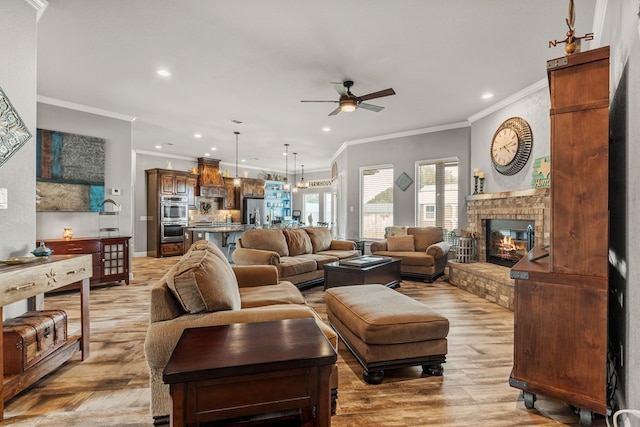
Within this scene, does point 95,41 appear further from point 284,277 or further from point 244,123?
point 284,277

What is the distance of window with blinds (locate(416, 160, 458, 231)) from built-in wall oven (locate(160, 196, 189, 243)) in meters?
6.14

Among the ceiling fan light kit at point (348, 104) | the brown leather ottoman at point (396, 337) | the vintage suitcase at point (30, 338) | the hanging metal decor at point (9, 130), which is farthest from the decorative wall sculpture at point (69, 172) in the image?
the brown leather ottoman at point (396, 337)

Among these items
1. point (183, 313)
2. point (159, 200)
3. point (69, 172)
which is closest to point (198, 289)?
point (183, 313)

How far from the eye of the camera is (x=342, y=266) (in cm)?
404

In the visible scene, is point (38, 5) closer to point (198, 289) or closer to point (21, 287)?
point (21, 287)

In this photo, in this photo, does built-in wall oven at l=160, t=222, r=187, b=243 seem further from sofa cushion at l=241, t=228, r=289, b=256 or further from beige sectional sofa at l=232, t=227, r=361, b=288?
sofa cushion at l=241, t=228, r=289, b=256

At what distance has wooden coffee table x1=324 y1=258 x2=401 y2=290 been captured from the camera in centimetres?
385

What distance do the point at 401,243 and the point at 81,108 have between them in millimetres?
5778

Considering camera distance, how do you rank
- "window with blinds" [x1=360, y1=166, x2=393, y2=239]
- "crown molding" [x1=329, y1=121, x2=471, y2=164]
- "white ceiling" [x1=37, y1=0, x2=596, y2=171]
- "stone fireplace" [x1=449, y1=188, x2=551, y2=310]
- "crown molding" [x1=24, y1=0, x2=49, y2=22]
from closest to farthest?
1. "crown molding" [x1=24, y1=0, x2=49, y2=22]
2. "white ceiling" [x1=37, y1=0, x2=596, y2=171]
3. "stone fireplace" [x1=449, y1=188, x2=551, y2=310]
4. "crown molding" [x1=329, y1=121, x2=471, y2=164]
5. "window with blinds" [x1=360, y1=166, x2=393, y2=239]

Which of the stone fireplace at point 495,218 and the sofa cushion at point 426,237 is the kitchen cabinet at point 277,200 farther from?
the stone fireplace at point 495,218

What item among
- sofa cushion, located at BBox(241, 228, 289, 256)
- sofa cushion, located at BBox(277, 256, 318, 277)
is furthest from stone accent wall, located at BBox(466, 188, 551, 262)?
sofa cushion, located at BBox(241, 228, 289, 256)

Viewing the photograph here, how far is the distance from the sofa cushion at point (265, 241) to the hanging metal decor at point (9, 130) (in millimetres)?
2866

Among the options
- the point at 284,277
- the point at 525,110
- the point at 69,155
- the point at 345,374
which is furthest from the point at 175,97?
the point at 525,110

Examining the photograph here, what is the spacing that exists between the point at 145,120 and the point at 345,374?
565 cm
